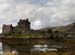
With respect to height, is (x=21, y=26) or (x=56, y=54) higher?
(x=21, y=26)

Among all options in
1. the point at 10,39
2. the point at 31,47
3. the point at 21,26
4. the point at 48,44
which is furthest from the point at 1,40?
the point at 21,26

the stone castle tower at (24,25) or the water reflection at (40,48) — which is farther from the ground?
the stone castle tower at (24,25)

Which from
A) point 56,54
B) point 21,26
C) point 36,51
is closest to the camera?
point 56,54

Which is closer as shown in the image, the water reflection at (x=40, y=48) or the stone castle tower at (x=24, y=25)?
the water reflection at (x=40, y=48)

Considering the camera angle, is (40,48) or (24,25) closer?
(40,48)

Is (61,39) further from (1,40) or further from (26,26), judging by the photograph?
(26,26)

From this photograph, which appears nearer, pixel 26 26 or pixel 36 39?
pixel 36 39

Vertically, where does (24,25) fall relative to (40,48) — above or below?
above

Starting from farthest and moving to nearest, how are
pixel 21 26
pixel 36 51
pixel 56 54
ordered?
pixel 21 26 < pixel 36 51 < pixel 56 54

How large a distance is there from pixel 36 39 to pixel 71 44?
217cm

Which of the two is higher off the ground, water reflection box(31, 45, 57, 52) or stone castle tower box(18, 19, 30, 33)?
Result: stone castle tower box(18, 19, 30, 33)

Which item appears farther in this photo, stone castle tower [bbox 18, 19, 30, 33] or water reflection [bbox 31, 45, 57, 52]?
stone castle tower [bbox 18, 19, 30, 33]

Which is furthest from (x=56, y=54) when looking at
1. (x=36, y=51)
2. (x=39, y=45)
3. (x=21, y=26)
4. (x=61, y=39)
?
(x=21, y=26)

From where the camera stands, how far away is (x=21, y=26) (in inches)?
977
